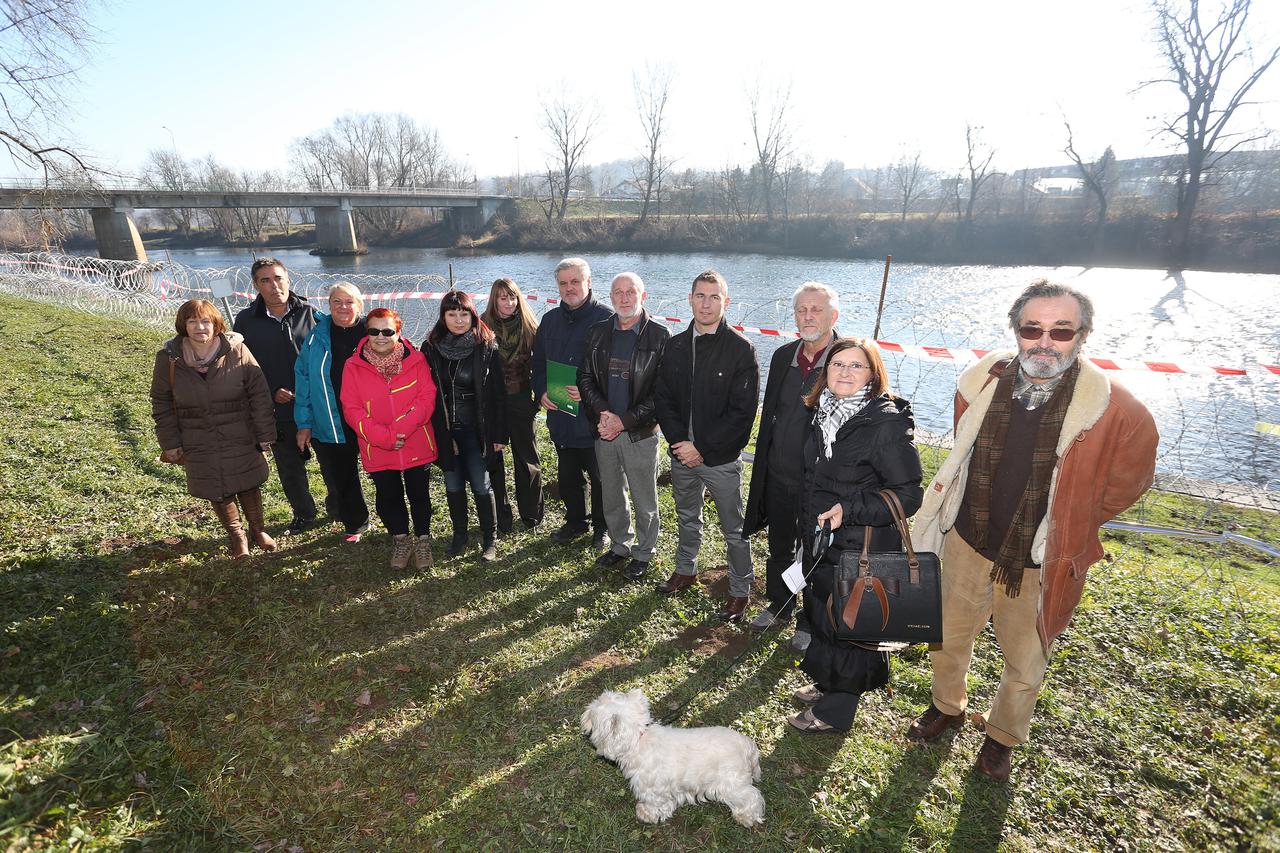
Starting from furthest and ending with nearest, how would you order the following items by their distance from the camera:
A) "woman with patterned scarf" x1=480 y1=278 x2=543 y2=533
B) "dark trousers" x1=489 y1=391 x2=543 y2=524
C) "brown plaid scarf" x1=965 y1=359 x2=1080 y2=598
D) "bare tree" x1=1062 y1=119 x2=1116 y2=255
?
"bare tree" x1=1062 y1=119 x2=1116 y2=255, "dark trousers" x1=489 y1=391 x2=543 y2=524, "woman with patterned scarf" x1=480 y1=278 x2=543 y2=533, "brown plaid scarf" x1=965 y1=359 x2=1080 y2=598

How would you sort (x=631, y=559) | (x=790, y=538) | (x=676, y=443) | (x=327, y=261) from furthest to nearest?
(x=327, y=261)
(x=631, y=559)
(x=676, y=443)
(x=790, y=538)

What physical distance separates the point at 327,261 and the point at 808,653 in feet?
187

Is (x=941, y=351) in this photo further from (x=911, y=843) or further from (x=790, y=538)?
(x=911, y=843)

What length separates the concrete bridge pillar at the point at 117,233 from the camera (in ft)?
128

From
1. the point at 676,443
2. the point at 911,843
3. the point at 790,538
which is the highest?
the point at 676,443

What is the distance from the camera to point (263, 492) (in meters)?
6.20

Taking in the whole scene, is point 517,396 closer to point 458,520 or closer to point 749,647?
point 458,520

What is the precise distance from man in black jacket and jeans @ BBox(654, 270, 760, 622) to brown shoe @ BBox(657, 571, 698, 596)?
1.24 ft

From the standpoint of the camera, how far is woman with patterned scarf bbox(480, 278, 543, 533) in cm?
525


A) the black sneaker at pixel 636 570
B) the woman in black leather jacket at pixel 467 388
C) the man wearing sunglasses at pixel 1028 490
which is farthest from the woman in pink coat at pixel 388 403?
the man wearing sunglasses at pixel 1028 490

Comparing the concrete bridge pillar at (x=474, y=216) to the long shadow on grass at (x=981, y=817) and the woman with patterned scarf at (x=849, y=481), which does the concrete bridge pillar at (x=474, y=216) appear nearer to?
the woman with patterned scarf at (x=849, y=481)

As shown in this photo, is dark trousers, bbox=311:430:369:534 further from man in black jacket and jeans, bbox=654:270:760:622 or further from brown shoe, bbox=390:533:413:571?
man in black jacket and jeans, bbox=654:270:760:622

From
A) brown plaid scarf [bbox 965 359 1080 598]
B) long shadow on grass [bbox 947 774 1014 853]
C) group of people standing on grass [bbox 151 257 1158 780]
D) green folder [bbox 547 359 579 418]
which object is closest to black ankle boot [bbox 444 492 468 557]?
group of people standing on grass [bbox 151 257 1158 780]

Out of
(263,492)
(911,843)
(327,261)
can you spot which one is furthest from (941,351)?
(327,261)
